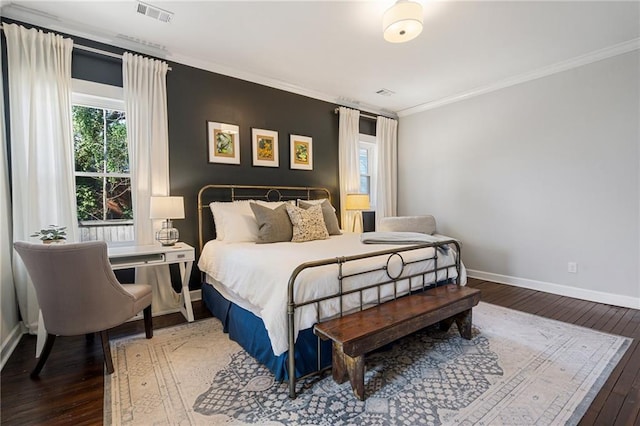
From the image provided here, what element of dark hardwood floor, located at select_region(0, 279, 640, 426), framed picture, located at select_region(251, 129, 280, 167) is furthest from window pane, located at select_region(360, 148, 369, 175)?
dark hardwood floor, located at select_region(0, 279, 640, 426)

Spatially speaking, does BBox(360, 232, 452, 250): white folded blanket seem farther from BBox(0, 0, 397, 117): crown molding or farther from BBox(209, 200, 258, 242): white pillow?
BBox(0, 0, 397, 117): crown molding

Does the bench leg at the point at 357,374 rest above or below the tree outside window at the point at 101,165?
below

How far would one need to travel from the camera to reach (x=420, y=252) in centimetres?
249

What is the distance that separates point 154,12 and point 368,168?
3.76 meters

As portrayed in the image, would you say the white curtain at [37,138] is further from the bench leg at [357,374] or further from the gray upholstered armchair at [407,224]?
the gray upholstered armchair at [407,224]

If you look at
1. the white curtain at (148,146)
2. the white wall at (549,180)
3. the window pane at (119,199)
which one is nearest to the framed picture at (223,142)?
the white curtain at (148,146)

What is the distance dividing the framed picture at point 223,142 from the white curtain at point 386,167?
2567 mm

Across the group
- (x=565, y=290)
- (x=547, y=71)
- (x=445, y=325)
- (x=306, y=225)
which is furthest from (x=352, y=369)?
(x=547, y=71)

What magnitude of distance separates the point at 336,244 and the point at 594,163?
125 inches

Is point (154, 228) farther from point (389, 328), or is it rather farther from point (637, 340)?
point (637, 340)

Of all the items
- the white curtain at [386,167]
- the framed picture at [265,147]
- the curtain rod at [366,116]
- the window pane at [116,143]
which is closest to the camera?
the window pane at [116,143]

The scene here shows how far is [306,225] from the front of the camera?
3127 mm

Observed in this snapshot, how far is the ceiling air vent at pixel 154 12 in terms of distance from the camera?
2480 mm

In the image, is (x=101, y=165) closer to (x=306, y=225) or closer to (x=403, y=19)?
(x=306, y=225)
